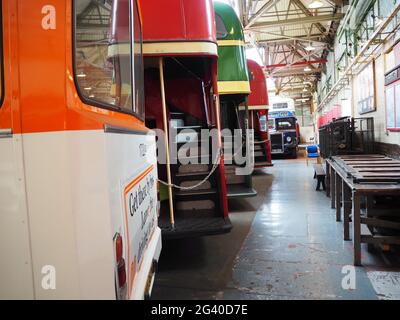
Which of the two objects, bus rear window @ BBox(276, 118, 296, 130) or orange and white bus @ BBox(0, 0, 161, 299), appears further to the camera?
bus rear window @ BBox(276, 118, 296, 130)

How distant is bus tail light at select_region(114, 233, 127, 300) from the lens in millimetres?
1373

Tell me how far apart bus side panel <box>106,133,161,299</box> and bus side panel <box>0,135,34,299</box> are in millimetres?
334

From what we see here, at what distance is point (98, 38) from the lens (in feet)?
5.84

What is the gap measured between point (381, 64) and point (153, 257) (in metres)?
5.77

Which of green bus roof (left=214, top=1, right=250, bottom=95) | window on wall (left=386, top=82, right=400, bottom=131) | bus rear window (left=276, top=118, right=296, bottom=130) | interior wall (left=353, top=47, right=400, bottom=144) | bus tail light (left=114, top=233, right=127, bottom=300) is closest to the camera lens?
bus tail light (left=114, top=233, right=127, bottom=300)

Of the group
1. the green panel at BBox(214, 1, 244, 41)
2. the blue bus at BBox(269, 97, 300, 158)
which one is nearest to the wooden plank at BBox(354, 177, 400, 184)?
the green panel at BBox(214, 1, 244, 41)

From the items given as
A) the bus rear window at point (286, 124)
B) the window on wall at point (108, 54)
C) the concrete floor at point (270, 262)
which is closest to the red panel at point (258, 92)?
the concrete floor at point (270, 262)

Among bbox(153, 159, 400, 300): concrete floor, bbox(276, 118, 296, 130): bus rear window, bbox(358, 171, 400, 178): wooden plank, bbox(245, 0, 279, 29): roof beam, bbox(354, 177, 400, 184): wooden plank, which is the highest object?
bbox(245, 0, 279, 29): roof beam

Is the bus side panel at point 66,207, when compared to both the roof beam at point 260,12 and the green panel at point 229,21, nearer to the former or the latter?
the green panel at point 229,21

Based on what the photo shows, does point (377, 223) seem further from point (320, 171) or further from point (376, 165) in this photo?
point (320, 171)

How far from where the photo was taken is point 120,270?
1426 millimetres

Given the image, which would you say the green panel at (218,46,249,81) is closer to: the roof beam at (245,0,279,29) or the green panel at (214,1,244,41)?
the green panel at (214,1,244,41)
